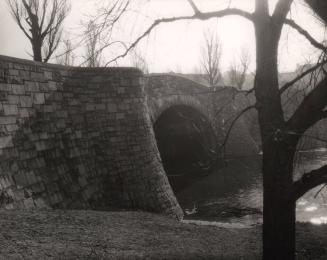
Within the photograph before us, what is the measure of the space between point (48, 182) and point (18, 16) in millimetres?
10894

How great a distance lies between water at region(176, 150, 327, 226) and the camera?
13.5m

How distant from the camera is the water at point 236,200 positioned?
530 inches

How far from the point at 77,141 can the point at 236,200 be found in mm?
7801

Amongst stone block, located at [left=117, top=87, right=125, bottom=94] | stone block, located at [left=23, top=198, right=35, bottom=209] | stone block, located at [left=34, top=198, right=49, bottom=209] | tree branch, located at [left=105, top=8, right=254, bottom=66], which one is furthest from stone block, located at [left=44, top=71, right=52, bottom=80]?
tree branch, located at [left=105, top=8, right=254, bottom=66]

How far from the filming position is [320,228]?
9.13 metres

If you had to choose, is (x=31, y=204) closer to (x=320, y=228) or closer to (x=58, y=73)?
(x=58, y=73)

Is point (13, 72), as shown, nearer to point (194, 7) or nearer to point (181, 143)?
point (194, 7)

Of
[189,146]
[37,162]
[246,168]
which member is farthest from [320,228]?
[189,146]

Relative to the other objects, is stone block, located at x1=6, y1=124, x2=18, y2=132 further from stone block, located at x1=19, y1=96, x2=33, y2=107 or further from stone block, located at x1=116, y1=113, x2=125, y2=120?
stone block, located at x1=116, y1=113, x2=125, y2=120

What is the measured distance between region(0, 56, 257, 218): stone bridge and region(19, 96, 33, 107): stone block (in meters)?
0.02

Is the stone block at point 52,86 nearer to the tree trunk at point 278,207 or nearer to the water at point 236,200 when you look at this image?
the water at point 236,200

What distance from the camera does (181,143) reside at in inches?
963

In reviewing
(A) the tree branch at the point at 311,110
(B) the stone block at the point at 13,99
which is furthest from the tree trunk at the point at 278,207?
(B) the stone block at the point at 13,99

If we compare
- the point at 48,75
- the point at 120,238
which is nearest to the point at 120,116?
the point at 48,75
